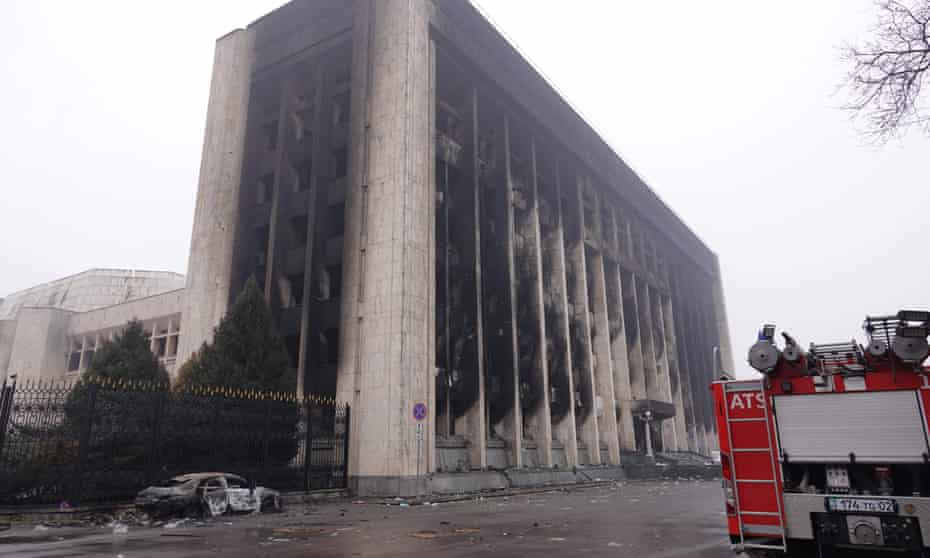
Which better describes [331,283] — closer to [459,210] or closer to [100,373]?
[459,210]

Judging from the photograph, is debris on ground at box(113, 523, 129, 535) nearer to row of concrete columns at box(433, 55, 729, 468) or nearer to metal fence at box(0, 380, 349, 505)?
metal fence at box(0, 380, 349, 505)

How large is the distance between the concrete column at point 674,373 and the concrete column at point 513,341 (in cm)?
3015

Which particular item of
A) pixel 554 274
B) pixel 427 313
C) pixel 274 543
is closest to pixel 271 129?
pixel 427 313

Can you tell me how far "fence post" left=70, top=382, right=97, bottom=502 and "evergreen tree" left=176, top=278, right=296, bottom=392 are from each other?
509 cm

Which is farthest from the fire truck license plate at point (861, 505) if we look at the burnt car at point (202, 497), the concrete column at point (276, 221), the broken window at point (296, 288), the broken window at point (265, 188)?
the broken window at point (265, 188)

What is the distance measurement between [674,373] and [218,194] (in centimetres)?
4619

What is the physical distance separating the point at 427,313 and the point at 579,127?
27951mm

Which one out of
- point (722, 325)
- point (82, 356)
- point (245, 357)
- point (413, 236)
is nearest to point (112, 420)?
point (245, 357)

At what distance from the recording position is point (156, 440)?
57.5ft

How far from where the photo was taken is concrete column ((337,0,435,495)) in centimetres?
2475

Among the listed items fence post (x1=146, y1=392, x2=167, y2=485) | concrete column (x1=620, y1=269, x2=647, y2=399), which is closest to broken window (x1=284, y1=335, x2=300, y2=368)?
fence post (x1=146, y1=392, x2=167, y2=485)

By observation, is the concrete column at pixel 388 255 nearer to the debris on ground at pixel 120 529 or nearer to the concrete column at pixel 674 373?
the debris on ground at pixel 120 529

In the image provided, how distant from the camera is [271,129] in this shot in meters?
37.3

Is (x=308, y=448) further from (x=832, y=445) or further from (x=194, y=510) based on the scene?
(x=832, y=445)
